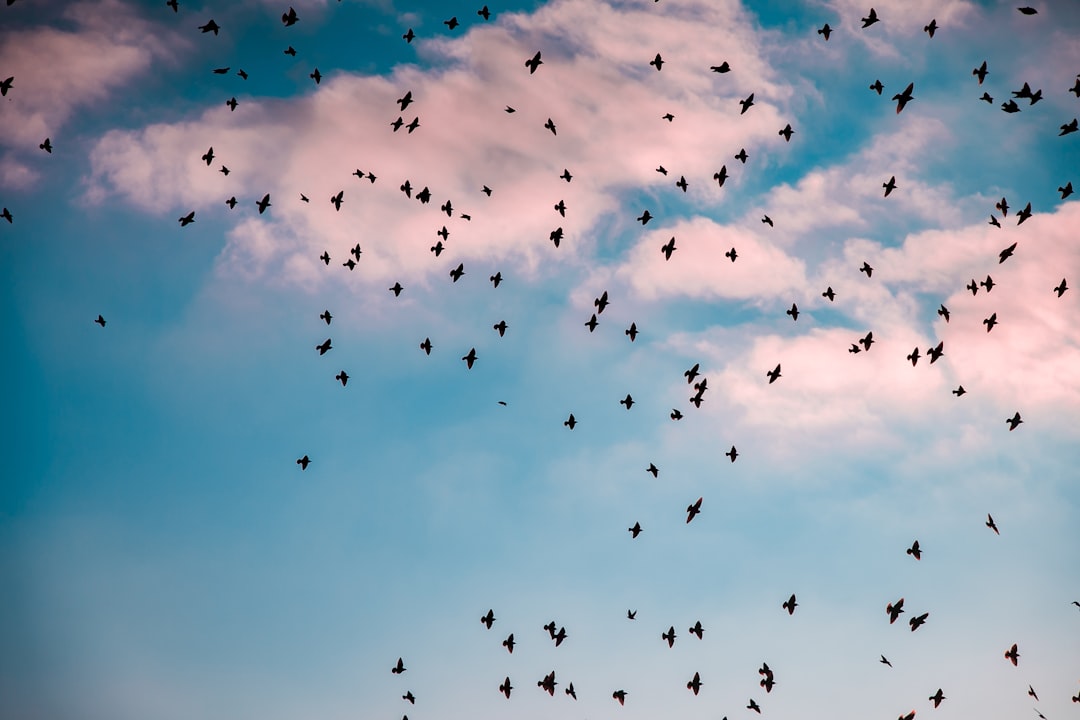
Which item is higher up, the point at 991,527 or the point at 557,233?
the point at 557,233

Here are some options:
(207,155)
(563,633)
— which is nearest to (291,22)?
(207,155)

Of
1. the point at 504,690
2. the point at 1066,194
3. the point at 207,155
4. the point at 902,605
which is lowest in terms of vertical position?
the point at 902,605

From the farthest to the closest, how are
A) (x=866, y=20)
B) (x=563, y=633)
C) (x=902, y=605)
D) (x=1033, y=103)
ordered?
(x=563, y=633), (x=902, y=605), (x=866, y=20), (x=1033, y=103)

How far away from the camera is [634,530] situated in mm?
42656

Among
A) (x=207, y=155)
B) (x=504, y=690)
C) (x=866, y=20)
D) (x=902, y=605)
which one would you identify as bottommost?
(x=902, y=605)

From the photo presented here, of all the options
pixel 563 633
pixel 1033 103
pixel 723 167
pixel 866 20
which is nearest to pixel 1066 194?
pixel 1033 103

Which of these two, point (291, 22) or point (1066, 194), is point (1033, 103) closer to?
point (1066, 194)

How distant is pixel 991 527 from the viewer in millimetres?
37781

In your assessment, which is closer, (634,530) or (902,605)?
(902,605)

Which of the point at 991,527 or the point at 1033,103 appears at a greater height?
the point at 1033,103

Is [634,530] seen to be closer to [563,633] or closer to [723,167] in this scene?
[563,633]

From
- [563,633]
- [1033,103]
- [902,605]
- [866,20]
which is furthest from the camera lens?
[563,633]

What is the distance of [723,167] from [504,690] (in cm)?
2899

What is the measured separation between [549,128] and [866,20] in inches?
591
